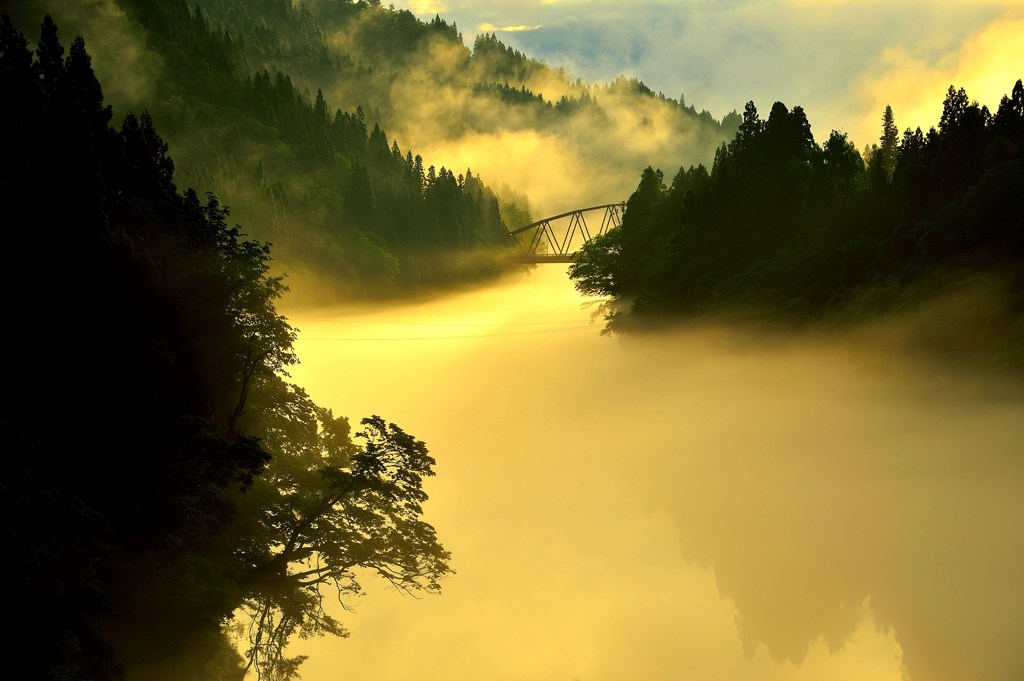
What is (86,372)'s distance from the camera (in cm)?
2439

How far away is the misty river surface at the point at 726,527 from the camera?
38938 millimetres

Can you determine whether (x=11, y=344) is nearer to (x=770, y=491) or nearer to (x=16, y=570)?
(x=16, y=570)

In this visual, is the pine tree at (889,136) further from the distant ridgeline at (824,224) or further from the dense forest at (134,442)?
the dense forest at (134,442)

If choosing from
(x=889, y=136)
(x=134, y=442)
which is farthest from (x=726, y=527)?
(x=889, y=136)

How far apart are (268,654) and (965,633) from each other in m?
29.4

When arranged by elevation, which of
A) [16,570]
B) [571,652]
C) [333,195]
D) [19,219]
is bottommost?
[16,570]

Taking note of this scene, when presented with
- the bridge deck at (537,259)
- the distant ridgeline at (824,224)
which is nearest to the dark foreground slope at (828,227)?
the distant ridgeline at (824,224)

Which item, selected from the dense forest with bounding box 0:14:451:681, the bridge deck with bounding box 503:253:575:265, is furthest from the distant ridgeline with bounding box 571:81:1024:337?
the bridge deck with bounding box 503:253:575:265

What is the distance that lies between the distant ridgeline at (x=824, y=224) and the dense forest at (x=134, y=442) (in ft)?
142

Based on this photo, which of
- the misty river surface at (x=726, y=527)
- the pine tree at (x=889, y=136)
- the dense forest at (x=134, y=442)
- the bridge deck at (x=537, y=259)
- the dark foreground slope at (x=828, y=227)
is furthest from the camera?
the bridge deck at (x=537, y=259)

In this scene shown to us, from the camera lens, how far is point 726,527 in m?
54.0

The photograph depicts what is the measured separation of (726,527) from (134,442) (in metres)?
39.1

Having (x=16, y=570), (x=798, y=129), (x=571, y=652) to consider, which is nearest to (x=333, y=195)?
(x=798, y=129)

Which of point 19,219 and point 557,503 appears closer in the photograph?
point 19,219
